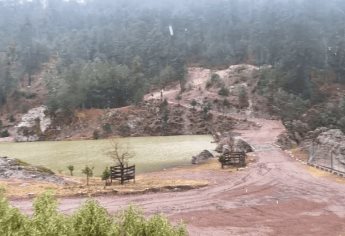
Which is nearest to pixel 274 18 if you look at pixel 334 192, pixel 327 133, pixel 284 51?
pixel 284 51

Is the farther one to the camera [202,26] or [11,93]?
[202,26]

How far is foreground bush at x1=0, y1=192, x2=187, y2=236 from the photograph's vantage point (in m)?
8.93

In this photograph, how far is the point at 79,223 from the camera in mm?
9734

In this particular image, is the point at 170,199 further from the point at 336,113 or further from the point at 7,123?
the point at 7,123

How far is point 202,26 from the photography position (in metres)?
182

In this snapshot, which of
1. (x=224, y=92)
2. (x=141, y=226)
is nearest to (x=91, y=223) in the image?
(x=141, y=226)

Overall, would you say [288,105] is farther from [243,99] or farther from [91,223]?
[91,223]

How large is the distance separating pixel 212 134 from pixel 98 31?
91251 millimetres

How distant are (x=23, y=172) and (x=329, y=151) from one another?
1477 inches

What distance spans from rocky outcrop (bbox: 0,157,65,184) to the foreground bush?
1331 inches

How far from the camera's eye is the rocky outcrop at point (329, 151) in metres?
49.6

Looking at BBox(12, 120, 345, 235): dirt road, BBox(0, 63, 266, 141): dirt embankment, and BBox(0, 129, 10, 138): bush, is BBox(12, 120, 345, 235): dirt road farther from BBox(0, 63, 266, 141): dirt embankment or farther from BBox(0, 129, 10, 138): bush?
BBox(0, 129, 10, 138): bush

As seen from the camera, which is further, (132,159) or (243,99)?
(243,99)

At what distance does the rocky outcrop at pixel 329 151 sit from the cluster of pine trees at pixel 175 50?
54.3m
